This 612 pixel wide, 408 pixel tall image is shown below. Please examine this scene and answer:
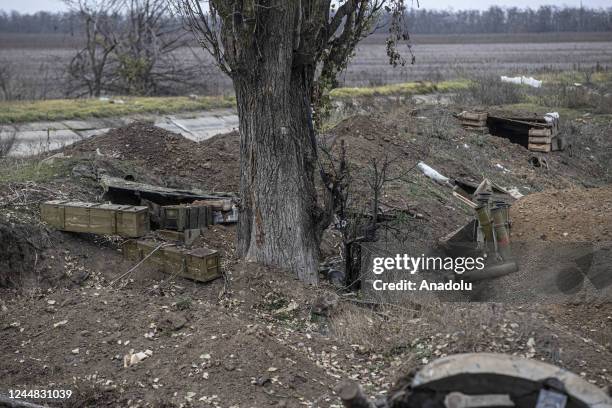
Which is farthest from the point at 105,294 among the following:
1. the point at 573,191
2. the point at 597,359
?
the point at 573,191

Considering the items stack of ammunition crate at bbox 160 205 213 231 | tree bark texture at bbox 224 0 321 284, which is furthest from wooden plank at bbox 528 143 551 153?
stack of ammunition crate at bbox 160 205 213 231

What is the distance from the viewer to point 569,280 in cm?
841

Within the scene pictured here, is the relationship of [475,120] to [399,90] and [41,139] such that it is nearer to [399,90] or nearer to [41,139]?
[399,90]

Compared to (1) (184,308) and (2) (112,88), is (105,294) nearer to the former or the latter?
(1) (184,308)

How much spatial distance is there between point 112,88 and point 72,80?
87.3 inches

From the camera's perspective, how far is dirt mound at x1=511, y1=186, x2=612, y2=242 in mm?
9555

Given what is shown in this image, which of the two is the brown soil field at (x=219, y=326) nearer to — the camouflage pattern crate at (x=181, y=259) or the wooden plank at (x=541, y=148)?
the camouflage pattern crate at (x=181, y=259)

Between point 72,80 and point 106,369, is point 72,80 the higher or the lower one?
the higher one

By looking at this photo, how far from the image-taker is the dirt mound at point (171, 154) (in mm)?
11297

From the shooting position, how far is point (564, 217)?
10055 mm

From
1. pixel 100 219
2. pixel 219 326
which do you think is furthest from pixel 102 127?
pixel 219 326

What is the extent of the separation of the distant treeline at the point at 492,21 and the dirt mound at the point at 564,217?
89.3 metres

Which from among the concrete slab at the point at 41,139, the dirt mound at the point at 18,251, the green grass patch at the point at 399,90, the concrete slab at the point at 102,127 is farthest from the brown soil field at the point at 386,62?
the dirt mound at the point at 18,251

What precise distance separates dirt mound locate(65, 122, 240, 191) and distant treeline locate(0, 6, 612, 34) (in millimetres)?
88686
